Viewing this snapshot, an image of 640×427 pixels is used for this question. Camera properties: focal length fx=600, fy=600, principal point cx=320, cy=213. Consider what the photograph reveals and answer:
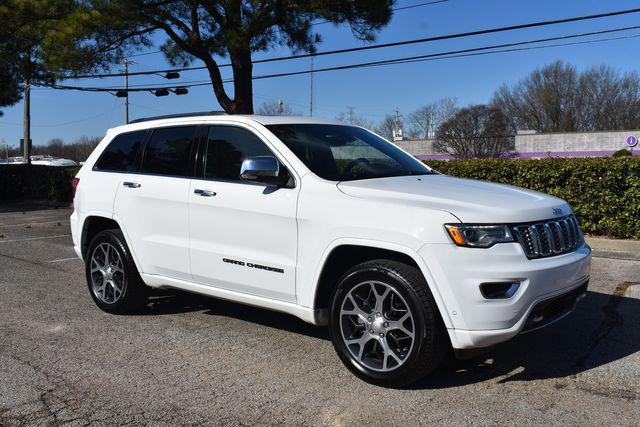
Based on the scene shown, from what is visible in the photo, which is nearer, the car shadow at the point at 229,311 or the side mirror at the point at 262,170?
the side mirror at the point at 262,170

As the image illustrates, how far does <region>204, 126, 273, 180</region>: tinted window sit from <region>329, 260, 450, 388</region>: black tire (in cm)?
128

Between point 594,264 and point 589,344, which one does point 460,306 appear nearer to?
point 589,344

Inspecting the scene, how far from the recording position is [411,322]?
12.3ft

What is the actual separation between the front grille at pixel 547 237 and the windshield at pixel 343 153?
122cm

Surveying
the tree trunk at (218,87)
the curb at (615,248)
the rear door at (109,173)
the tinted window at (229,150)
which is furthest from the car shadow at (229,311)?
the tree trunk at (218,87)

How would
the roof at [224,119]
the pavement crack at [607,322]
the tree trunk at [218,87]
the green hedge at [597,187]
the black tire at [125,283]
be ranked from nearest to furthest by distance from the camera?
the pavement crack at [607,322]
the roof at [224,119]
the black tire at [125,283]
the green hedge at [597,187]
the tree trunk at [218,87]

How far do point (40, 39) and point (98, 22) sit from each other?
10.4ft

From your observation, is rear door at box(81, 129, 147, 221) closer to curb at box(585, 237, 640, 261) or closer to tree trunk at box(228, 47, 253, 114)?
curb at box(585, 237, 640, 261)

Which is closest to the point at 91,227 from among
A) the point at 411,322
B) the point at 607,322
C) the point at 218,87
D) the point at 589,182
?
the point at 411,322

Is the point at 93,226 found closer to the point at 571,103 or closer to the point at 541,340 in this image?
the point at 541,340

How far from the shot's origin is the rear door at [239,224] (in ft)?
14.1

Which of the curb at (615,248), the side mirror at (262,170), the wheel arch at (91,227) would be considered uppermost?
the side mirror at (262,170)

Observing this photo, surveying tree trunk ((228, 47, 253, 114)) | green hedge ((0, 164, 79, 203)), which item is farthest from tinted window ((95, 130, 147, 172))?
green hedge ((0, 164, 79, 203))

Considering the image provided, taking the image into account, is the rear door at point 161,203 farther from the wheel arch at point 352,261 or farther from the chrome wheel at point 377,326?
the chrome wheel at point 377,326
